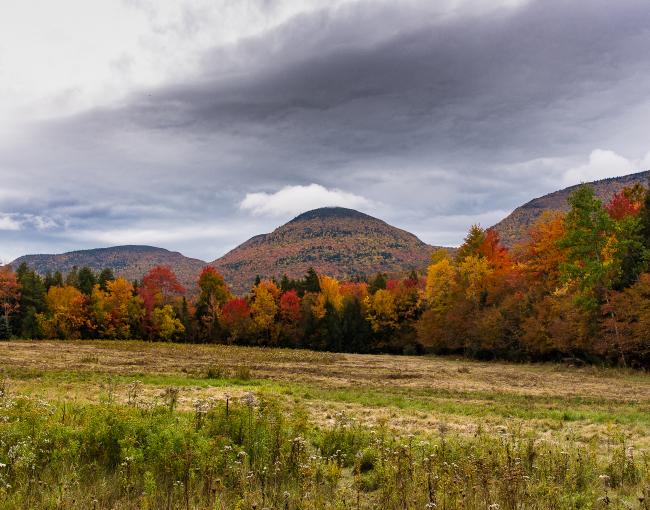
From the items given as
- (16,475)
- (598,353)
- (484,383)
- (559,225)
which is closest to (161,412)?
(16,475)

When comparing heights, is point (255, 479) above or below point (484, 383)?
above

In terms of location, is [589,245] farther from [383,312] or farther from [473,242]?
[383,312]

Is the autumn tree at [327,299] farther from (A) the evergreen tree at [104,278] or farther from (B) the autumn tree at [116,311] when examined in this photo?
(A) the evergreen tree at [104,278]

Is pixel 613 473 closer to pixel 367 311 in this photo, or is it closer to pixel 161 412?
pixel 161 412

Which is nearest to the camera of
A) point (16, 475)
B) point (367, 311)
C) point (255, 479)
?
point (16, 475)

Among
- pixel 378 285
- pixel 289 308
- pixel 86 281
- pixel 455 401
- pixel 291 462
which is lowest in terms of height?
pixel 455 401

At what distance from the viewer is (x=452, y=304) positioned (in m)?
58.7

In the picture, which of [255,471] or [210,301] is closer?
[255,471]

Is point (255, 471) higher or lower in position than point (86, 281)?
lower

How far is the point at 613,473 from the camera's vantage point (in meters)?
7.55

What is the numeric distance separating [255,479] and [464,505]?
2976mm

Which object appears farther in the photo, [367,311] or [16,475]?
[367,311]

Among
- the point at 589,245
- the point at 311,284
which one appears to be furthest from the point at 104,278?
the point at 589,245

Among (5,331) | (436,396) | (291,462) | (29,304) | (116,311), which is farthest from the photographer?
(29,304)
